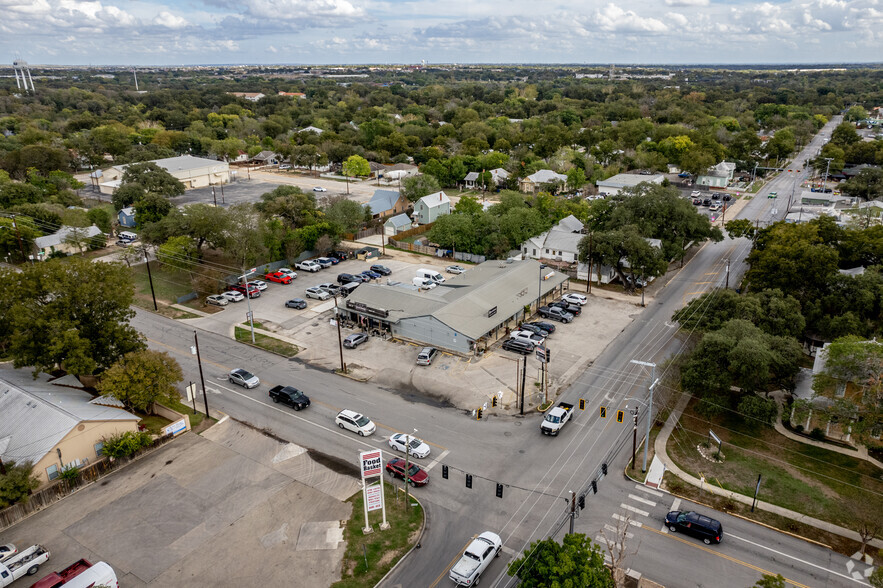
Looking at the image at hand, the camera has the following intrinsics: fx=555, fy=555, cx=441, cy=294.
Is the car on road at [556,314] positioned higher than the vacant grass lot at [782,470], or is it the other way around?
the car on road at [556,314]

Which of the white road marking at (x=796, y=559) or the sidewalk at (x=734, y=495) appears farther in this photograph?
the sidewalk at (x=734, y=495)

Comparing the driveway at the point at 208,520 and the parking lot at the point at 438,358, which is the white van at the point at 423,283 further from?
the driveway at the point at 208,520

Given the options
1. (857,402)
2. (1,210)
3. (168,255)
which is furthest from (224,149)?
(857,402)

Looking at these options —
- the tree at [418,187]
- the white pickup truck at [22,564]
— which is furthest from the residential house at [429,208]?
the white pickup truck at [22,564]

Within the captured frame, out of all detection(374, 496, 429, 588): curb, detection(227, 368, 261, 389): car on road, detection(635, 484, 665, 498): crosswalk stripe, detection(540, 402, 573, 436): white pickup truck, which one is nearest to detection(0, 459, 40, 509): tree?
detection(227, 368, 261, 389): car on road

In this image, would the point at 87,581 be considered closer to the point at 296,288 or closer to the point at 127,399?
the point at 127,399

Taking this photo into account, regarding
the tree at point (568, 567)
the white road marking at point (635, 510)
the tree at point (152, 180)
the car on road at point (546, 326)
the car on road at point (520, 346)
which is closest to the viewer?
the tree at point (568, 567)

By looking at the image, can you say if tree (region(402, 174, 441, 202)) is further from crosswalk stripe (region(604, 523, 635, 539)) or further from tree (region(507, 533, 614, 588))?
tree (region(507, 533, 614, 588))
